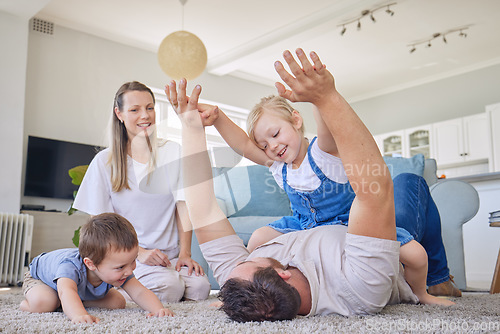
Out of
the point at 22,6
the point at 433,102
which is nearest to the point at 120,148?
the point at 22,6

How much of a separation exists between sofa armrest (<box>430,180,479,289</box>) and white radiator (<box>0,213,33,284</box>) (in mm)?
3424

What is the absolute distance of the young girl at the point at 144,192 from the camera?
6.08ft

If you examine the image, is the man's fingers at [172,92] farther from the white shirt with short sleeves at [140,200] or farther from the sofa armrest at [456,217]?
the sofa armrest at [456,217]

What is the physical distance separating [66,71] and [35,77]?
0.36 meters

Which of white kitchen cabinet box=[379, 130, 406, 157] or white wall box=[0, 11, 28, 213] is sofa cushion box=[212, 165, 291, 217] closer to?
white wall box=[0, 11, 28, 213]

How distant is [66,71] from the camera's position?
5.27 m

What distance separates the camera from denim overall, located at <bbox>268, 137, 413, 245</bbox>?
135 cm

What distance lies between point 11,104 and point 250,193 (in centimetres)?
284

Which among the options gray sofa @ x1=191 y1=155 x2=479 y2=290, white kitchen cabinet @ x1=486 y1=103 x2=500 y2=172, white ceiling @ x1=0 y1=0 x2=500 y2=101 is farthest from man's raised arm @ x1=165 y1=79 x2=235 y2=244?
white kitchen cabinet @ x1=486 y1=103 x2=500 y2=172

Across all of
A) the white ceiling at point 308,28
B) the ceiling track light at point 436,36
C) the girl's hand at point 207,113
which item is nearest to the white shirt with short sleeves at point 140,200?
the girl's hand at point 207,113

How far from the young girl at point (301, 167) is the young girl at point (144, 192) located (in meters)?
0.46

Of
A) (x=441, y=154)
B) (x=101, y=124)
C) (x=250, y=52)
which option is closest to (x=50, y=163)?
(x=101, y=124)

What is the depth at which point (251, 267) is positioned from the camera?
1.06m

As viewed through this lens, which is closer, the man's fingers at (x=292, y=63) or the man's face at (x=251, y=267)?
the man's fingers at (x=292, y=63)
